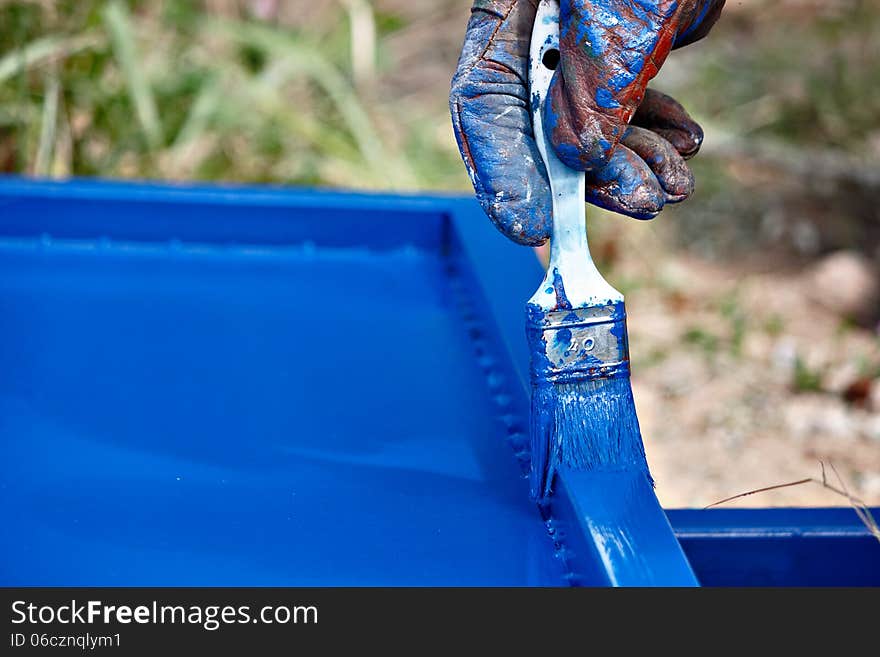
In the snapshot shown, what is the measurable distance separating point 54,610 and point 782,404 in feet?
6.52

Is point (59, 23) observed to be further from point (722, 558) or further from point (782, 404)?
point (722, 558)

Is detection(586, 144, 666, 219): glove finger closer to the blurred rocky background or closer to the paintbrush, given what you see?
the paintbrush

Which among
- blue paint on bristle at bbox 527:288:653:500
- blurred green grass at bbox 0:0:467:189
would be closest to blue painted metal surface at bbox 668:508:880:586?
blue paint on bristle at bbox 527:288:653:500

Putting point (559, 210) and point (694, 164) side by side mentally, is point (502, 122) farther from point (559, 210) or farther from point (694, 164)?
point (694, 164)

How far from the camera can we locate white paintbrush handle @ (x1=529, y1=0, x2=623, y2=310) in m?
1.06

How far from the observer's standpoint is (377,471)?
1.24 meters

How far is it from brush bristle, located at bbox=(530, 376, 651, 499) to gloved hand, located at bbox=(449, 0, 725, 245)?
0.15m

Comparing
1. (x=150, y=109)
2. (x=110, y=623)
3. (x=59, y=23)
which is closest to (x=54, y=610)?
(x=110, y=623)

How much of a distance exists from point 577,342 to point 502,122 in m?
0.22

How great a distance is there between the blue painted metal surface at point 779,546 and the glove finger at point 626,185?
1.07 feet

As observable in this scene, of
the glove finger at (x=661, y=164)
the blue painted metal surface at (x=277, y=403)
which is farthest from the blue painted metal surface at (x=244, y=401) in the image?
the glove finger at (x=661, y=164)

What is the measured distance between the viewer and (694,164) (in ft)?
12.1

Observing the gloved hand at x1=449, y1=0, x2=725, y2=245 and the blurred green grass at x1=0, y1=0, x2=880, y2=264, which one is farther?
the blurred green grass at x1=0, y1=0, x2=880, y2=264

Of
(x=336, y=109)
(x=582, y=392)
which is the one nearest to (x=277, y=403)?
(x=582, y=392)
